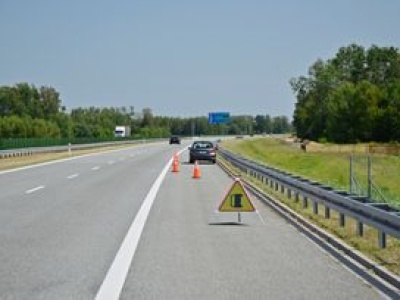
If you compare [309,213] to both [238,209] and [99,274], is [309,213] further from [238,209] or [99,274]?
[99,274]

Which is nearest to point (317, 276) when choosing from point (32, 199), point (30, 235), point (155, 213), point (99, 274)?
point (99, 274)

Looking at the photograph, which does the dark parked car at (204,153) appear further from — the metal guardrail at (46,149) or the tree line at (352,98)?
the tree line at (352,98)

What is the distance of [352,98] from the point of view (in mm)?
126562

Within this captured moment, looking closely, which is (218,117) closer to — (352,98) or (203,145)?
(352,98)

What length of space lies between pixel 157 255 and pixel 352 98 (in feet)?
388

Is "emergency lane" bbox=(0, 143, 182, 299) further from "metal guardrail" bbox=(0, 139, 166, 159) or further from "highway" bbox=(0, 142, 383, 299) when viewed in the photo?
"metal guardrail" bbox=(0, 139, 166, 159)

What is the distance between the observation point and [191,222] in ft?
A: 53.4

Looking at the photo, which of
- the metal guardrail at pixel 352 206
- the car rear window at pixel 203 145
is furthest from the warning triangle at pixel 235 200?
the car rear window at pixel 203 145

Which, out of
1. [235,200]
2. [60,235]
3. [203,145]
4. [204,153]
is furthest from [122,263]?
[203,145]

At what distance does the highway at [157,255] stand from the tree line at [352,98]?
10099 cm

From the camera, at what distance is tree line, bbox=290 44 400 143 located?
391 ft

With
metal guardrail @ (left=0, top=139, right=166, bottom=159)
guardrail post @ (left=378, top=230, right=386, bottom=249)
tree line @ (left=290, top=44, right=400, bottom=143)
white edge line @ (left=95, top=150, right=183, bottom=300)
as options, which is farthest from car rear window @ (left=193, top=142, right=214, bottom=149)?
tree line @ (left=290, top=44, right=400, bottom=143)

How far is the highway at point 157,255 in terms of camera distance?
8828mm

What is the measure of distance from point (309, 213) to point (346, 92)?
117 metres
